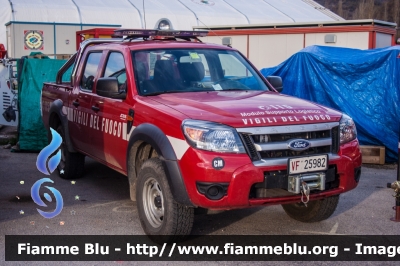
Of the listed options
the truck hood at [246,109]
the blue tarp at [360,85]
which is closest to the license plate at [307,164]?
the truck hood at [246,109]

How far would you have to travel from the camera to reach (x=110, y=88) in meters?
5.91

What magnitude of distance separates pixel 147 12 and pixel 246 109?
25160 mm

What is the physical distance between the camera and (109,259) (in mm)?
4969

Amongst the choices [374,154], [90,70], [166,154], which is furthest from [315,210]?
[374,154]

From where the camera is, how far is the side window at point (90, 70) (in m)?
7.10

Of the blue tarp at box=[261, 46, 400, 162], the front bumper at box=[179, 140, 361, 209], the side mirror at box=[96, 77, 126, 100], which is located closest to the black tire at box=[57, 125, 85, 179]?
the side mirror at box=[96, 77, 126, 100]

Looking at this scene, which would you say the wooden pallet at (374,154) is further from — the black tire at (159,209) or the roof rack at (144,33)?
the black tire at (159,209)

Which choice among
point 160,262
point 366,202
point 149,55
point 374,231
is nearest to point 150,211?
point 160,262

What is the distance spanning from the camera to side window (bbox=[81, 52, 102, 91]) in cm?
710

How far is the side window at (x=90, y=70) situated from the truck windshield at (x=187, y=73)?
41.2 inches

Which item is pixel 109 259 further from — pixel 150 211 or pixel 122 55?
pixel 122 55

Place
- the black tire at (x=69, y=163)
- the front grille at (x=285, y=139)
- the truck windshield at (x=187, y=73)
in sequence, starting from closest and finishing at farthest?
the front grille at (x=285, y=139), the truck windshield at (x=187, y=73), the black tire at (x=69, y=163)

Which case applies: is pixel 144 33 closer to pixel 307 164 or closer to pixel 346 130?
pixel 346 130

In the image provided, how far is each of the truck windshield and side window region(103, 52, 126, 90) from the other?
228 mm
